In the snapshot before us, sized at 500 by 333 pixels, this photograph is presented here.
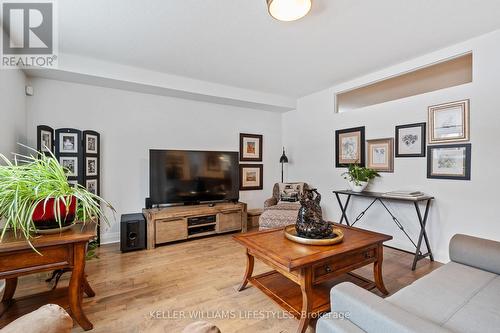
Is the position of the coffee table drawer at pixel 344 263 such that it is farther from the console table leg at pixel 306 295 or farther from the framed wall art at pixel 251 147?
the framed wall art at pixel 251 147

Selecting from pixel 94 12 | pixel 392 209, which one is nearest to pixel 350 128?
pixel 392 209

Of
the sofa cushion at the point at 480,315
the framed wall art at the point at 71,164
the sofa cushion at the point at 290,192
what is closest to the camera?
the sofa cushion at the point at 480,315

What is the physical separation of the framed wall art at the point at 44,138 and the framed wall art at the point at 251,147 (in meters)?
2.80

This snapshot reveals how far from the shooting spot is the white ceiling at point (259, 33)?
1980 millimetres

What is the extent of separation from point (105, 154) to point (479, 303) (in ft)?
13.2

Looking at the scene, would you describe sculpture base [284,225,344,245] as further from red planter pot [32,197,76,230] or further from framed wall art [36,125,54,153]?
framed wall art [36,125,54,153]

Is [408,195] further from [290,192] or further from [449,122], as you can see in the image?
[290,192]

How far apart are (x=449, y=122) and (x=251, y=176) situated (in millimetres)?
3060

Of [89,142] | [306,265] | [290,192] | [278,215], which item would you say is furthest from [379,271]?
[89,142]

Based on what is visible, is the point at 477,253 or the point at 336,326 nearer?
the point at 336,326

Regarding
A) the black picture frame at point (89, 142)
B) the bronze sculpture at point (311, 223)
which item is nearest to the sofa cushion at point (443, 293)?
the bronze sculpture at point (311, 223)

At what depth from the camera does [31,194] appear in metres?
1.42

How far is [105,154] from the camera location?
11.2ft

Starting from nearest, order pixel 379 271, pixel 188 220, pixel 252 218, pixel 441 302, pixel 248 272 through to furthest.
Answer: pixel 441 302
pixel 379 271
pixel 248 272
pixel 188 220
pixel 252 218
